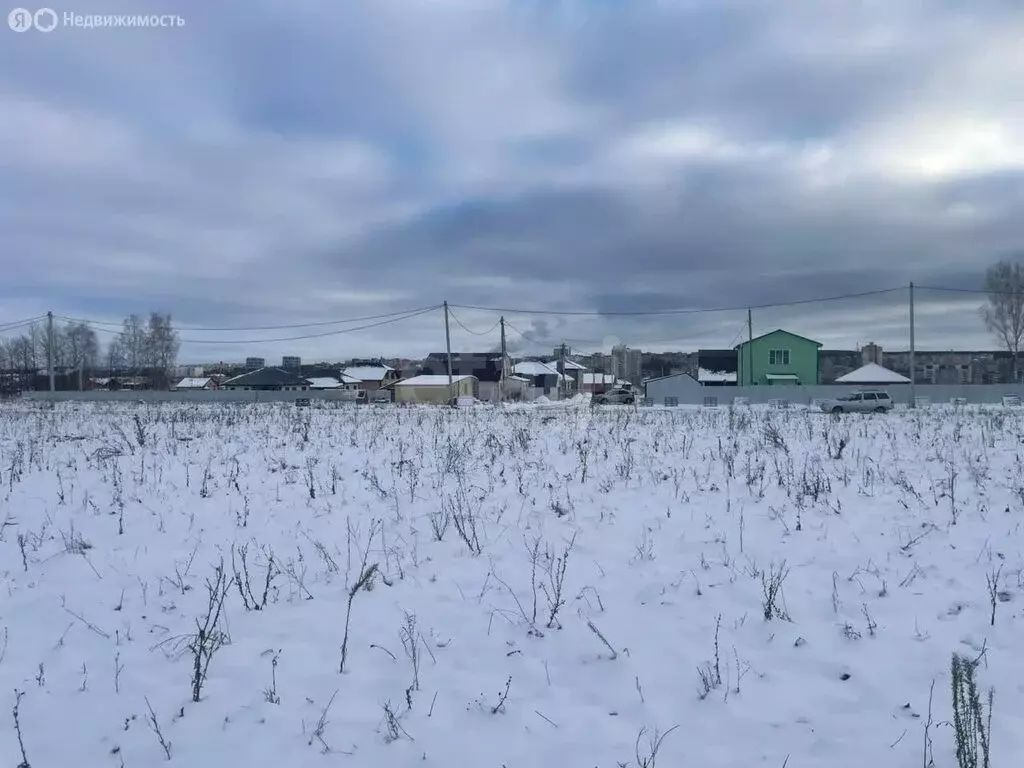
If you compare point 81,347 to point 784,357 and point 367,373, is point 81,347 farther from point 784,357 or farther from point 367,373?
point 784,357

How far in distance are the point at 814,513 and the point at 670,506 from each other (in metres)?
1.50

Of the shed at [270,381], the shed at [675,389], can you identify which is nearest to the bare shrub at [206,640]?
the shed at [675,389]

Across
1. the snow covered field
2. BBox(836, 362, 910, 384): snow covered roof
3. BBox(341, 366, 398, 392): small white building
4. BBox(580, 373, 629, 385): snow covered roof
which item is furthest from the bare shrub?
BBox(580, 373, 629, 385): snow covered roof

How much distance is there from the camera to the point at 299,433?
47.9 feet

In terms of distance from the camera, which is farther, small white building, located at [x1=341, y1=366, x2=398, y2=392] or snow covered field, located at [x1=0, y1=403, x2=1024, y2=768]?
small white building, located at [x1=341, y1=366, x2=398, y2=392]

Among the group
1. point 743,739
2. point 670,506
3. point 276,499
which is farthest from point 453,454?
point 743,739

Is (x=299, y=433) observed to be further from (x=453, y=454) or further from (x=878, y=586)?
(x=878, y=586)

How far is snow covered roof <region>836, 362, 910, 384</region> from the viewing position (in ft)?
173

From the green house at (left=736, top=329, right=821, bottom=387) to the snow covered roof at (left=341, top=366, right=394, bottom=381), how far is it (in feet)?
148

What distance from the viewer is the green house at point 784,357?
54.1m

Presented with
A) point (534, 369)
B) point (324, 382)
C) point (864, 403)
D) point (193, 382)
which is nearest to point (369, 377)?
point (324, 382)

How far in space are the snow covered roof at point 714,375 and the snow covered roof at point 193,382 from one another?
64914mm

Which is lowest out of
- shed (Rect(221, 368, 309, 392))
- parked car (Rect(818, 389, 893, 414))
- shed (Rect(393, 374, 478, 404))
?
parked car (Rect(818, 389, 893, 414))

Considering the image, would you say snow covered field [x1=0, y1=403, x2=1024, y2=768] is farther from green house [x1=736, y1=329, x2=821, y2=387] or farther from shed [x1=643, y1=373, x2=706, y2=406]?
green house [x1=736, y1=329, x2=821, y2=387]
